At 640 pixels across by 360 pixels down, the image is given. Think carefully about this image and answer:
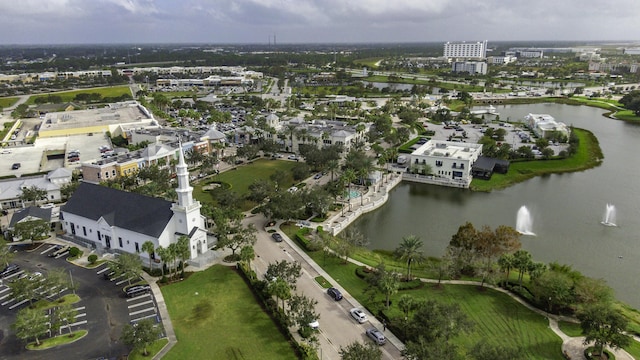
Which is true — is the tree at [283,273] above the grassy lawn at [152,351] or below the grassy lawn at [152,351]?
above

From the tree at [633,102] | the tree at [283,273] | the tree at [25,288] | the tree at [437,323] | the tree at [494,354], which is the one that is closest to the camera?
the tree at [494,354]

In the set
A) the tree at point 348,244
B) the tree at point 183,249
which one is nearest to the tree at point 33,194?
the tree at point 183,249

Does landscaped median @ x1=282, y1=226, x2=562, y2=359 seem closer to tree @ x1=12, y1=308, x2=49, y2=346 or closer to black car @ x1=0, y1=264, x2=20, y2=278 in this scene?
tree @ x1=12, y1=308, x2=49, y2=346

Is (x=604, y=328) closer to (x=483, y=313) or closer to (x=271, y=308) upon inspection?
(x=483, y=313)

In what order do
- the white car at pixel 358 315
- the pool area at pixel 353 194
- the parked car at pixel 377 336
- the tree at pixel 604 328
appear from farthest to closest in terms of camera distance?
the pool area at pixel 353 194 < the white car at pixel 358 315 < the parked car at pixel 377 336 < the tree at pixel 604 328

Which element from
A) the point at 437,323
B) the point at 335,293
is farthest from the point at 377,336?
the point at 335,293

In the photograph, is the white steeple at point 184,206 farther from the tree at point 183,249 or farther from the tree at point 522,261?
the tree at point 522,261

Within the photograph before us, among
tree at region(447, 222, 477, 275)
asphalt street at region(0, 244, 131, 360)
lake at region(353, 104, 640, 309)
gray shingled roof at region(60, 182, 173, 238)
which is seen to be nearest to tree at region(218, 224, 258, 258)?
gray shingled roof at region(60, 182, 173, 238)
